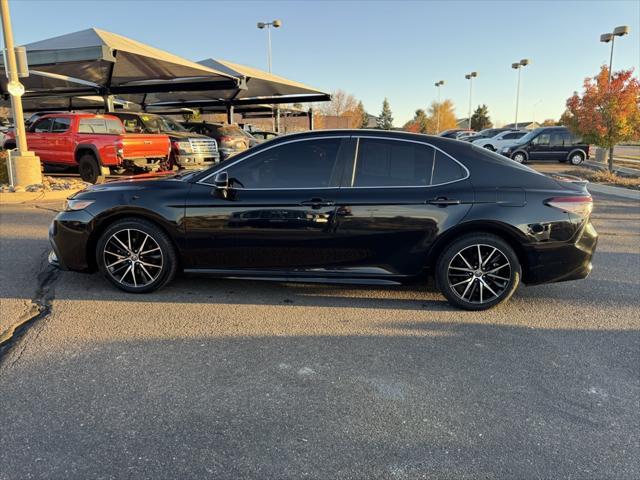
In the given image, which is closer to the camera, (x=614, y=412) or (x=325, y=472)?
(x=325, y=472)

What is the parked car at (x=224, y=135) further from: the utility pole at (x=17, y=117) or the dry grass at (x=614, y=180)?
the dry grass at (x=614, y=180)

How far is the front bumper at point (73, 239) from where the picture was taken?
4.68 m

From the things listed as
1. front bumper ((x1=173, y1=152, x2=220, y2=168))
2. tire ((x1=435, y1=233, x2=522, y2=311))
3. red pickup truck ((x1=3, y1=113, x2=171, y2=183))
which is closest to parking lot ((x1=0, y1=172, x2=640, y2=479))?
tire ((x1=435, y1=233, x2=522, y2=311))

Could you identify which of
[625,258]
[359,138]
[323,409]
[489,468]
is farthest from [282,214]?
[625,258]

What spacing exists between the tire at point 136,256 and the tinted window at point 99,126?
905 cm

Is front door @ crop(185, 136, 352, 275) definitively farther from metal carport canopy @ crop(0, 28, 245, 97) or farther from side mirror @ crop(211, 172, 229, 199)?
metal carport canopy @ crop(0, 28, 245, 97)

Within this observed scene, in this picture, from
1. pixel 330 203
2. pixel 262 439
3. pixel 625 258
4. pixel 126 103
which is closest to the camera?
pixel 262 439

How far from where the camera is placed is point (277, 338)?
3.82 m

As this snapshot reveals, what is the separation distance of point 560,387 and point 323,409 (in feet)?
5.18

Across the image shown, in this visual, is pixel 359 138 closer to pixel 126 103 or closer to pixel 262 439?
pixel 262 439

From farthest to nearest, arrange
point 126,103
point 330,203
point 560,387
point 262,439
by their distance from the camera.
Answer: point 126,103 < point 330,203 < point 560,387 < point 262,439

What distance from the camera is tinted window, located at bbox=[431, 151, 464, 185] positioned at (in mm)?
4402

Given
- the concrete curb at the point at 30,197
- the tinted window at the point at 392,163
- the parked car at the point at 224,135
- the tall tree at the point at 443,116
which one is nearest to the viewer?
the tinted window at the point at 392,163


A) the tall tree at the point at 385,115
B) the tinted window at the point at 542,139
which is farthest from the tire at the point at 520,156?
the tall tree at the point at 385,115
